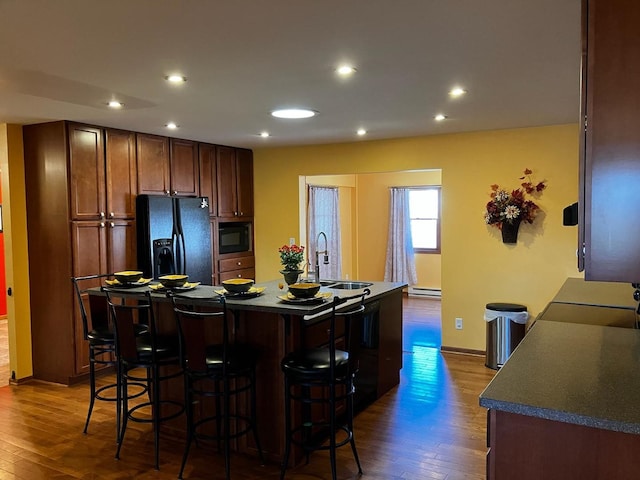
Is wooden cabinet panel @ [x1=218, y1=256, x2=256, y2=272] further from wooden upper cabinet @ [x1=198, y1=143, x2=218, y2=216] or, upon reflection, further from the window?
the window

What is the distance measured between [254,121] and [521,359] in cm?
332

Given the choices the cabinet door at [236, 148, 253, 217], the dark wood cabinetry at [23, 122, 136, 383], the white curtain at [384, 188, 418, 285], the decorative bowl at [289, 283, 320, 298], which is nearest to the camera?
the decorative bowl at [289, 283, 320, 298]

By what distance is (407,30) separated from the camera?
2393 millimetres

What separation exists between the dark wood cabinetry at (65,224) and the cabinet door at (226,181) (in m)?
1.46

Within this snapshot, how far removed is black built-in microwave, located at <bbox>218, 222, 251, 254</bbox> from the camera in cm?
632

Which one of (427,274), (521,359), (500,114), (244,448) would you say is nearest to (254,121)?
(500,114)

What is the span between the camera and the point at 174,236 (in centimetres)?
535

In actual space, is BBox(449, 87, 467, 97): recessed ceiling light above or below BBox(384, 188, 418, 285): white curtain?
above

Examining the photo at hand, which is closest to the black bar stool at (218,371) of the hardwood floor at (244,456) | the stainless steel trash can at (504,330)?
the hardwood floor at (244,456)

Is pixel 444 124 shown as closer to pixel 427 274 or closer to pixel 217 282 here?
pixel 217 282

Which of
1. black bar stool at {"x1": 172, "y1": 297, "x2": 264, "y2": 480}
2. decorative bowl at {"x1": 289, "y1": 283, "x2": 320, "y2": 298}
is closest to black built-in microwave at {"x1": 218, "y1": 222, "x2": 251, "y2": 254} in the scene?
black bar stool at {"x1": 172, "y1": 297, "x2": 264, "y2": 480}

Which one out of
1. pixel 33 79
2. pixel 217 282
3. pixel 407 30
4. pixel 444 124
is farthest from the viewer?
pixel 217 282

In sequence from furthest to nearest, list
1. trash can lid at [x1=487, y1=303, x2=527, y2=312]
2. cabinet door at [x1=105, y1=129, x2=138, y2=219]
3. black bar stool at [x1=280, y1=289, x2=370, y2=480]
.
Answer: trash can lid at [x1=487, y1=303, x2=527, y2=312] → cabinet door at [x1=105, y1=129, x2=138, y2=219] → black bar stool at [x1=280, y1=289, x2=370, y2=480]

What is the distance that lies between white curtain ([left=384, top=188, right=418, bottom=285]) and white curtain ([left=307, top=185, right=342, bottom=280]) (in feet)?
3.53
